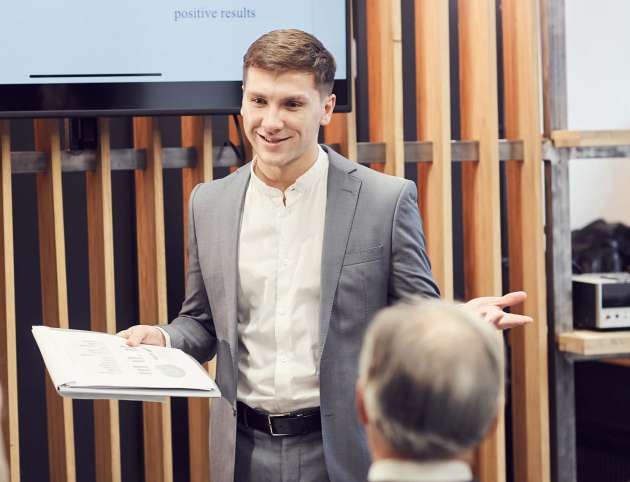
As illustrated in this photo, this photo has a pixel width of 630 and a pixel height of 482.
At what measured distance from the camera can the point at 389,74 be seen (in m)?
3.28

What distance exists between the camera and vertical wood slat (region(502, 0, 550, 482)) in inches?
134

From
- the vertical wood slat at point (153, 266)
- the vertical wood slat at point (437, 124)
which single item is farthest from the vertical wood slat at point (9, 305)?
the vertical wood slat at point (437, 124)

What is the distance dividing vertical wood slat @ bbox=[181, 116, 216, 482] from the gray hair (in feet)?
6.60

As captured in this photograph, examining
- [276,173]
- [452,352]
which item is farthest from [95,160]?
[452,352]

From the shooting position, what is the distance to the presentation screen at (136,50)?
2785 mm

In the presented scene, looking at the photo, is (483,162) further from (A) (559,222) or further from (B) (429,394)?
(B) (429,394)

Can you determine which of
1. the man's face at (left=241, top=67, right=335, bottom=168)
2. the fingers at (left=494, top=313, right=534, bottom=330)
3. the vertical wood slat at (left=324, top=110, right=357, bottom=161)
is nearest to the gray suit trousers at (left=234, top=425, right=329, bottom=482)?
the fingers at (left=494, top=313, right=534, bottom=330)

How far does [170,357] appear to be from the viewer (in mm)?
2055

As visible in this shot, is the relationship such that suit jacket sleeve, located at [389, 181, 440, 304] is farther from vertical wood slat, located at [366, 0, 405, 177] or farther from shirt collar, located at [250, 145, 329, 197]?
vertical wood slat, located at [366, 0, 405, 177]

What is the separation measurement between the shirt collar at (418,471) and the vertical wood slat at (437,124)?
2203 millimetres

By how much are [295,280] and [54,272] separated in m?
1.08

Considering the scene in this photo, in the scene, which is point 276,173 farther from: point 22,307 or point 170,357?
point 22,307

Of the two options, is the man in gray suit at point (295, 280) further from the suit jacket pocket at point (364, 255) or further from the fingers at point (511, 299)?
the fingers at point (511, 299)

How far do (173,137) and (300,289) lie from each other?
1702 mm
